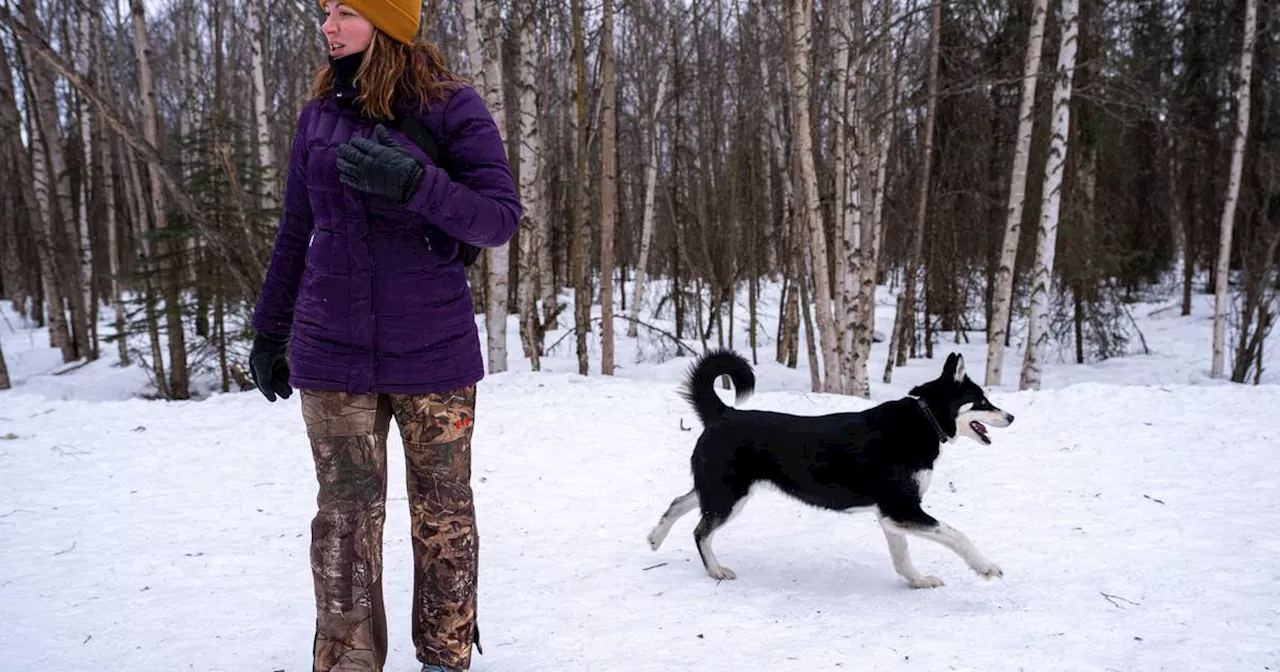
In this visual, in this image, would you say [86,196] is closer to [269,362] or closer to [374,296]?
[269,362]

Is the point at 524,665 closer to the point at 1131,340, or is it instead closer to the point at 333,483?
the point at 333,483

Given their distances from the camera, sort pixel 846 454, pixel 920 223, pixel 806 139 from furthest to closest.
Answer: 1. pixel 920 223
2. pixel 806 139
3. pixel 846 454

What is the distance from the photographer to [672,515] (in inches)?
164

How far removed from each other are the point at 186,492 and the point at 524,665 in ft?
12.4

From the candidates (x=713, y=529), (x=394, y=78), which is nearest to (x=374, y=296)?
(x=394, y=78)

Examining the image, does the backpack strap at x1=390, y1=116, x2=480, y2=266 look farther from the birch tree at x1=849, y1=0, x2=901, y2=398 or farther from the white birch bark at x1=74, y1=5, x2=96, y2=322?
the white birch bark at x1=74, y1=5, x2=96, y2=322

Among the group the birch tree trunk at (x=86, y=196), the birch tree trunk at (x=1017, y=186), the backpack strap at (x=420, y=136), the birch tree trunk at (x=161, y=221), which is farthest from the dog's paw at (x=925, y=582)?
the birch tree trunk at (x=86, y=196)

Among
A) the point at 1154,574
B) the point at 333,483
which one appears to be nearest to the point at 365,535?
the point at 333,483

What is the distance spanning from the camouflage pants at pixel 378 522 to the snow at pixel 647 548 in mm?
435

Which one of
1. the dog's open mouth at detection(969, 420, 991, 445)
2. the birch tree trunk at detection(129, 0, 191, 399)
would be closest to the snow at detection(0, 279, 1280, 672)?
the dog's open mouth at detection(969, 420, 991, 445)

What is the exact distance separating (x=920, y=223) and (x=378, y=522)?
1171 cm

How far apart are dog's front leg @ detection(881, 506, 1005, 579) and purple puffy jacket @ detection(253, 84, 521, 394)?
7.33 feet

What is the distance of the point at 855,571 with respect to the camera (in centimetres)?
402

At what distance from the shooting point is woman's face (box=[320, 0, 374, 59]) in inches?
87.3
